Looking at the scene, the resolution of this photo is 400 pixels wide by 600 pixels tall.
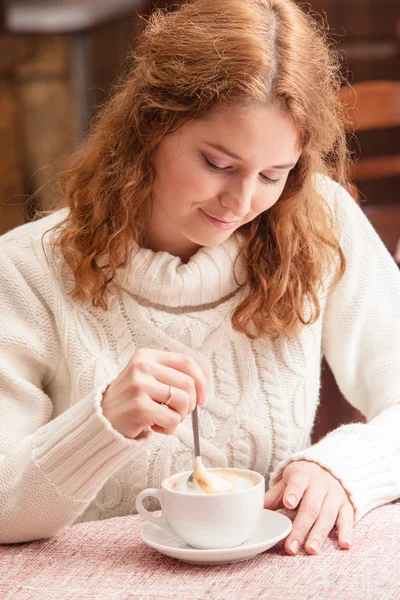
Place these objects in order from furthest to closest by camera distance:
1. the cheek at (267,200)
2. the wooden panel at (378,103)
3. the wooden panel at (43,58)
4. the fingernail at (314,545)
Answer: the wooden panel at (43,58), the wooden panel at (378,103), the cheek at (267,200), the fingernail at (314,545)

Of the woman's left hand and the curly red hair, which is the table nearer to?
the curly red hair

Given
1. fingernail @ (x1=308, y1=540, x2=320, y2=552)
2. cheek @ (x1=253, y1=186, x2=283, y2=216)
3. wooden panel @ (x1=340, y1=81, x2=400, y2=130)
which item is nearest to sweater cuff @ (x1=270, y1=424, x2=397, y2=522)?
fingernail @ (x1=308, y1=540, x2=320, y2=552)

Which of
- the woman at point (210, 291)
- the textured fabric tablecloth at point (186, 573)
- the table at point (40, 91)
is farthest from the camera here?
the table at point (40, 91)

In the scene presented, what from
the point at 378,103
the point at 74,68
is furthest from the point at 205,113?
the point at 74,68

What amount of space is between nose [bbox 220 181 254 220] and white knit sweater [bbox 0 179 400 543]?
0.57 ft

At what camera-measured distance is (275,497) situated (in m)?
1.21

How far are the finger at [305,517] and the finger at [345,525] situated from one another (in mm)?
27

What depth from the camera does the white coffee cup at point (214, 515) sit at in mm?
1021

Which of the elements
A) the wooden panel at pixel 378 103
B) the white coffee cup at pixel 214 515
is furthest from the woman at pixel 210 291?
the wooden panel at pixel 378 103

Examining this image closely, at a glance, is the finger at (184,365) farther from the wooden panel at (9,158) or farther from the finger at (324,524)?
the wooden panel at (9,158)

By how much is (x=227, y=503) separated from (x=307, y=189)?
57 centimetres

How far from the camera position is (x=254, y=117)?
1224 millimetres

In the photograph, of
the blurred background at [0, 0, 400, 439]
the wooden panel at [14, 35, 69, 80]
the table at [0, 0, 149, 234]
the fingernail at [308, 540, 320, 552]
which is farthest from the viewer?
the wooden panel at [14, 35, 69, 80]

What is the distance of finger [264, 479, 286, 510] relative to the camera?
1211 millimetres
